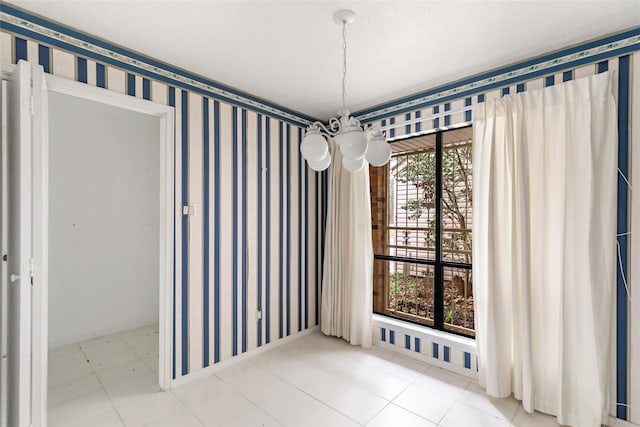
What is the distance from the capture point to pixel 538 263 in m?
2.24

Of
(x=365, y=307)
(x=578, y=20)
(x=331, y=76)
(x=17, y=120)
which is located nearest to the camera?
(x=17, y=120)

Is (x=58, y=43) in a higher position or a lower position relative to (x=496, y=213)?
higher

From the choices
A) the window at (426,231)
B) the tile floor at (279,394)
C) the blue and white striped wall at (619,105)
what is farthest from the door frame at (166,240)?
the blue and white striped wall at (619,105)

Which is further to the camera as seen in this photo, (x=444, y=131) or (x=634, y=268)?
(x=444, y=131)

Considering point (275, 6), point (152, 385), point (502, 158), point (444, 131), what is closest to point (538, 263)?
point (502, 158)

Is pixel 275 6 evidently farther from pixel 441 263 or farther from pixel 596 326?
pixel 596 326

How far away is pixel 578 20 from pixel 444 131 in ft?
4.09

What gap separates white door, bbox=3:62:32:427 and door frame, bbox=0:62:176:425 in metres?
0.03

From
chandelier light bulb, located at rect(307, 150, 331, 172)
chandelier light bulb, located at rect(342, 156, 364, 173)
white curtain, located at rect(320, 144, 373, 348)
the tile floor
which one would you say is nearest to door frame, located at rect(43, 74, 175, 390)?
the tile floor

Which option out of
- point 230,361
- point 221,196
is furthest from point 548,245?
point 230,361

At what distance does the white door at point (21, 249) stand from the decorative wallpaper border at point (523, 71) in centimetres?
289

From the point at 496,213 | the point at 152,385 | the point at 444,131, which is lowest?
the point at 152,385

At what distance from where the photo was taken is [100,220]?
3.55 metres

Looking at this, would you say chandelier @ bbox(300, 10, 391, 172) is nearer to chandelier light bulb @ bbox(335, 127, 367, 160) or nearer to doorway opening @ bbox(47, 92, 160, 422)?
chandelier light bulb @ bbox(335, 127, 367, 160)
